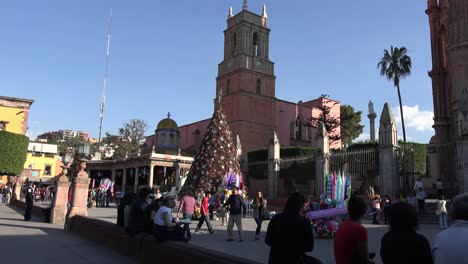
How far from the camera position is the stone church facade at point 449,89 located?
63.0 feet

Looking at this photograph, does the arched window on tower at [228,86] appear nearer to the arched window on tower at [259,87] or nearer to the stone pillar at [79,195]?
the arched window on tower at [259,87]

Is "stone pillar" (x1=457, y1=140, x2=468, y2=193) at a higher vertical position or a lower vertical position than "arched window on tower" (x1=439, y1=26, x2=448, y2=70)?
lower

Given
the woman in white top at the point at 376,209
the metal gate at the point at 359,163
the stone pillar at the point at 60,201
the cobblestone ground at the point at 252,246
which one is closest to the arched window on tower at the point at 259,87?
the metal gate at the point at 359,163

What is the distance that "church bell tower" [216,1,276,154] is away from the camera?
178ft

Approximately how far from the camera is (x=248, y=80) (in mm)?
55031

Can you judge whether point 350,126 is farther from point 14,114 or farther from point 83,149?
point 83,149

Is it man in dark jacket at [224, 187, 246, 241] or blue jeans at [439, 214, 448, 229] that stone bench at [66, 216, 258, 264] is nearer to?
man in dark jacket at [224, 187, 246, 241]

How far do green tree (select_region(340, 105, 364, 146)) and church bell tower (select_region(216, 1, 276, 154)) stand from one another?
11057mm

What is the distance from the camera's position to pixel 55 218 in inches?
699

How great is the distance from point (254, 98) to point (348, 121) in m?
15.9

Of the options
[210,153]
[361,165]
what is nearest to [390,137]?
[361,165]

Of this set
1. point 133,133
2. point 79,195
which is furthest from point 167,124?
point 79,195

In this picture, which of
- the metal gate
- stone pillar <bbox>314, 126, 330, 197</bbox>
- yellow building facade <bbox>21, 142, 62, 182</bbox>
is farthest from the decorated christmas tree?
yellow building facade <bbox>21, 142, 62, 182</bbox>

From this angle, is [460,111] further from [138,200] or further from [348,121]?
[348,121]
